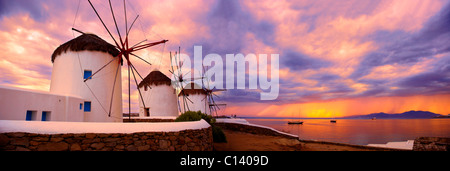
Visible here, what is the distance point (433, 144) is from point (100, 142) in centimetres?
1246

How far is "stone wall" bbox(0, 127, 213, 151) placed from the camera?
5.19m

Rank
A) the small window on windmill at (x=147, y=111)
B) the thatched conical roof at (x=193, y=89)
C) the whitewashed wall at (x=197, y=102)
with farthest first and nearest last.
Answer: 1. the thatched conical roof at (x=193, y=89)
2. the whitewashed wall at (x=197, y=102)
3. the small window on windmill at (x=147, y=111)

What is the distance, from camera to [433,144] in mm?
8883

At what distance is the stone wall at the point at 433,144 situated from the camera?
27.9ft

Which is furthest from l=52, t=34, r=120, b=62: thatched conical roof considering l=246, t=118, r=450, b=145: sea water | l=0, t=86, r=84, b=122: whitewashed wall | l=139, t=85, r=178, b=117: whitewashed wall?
l=246, t=118, r=450, b=145: sea water

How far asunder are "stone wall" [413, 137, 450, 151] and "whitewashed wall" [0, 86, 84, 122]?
627 inches

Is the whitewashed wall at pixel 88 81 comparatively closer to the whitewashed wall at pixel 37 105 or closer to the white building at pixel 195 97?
the whitewashed wall at pixel 37 105

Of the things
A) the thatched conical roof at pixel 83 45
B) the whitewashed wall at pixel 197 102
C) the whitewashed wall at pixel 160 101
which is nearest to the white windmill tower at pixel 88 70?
the thatched conical roof at pixel 83 45

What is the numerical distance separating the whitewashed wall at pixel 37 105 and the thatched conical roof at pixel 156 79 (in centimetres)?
1146

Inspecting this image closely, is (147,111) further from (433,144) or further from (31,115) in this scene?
(433,144)
